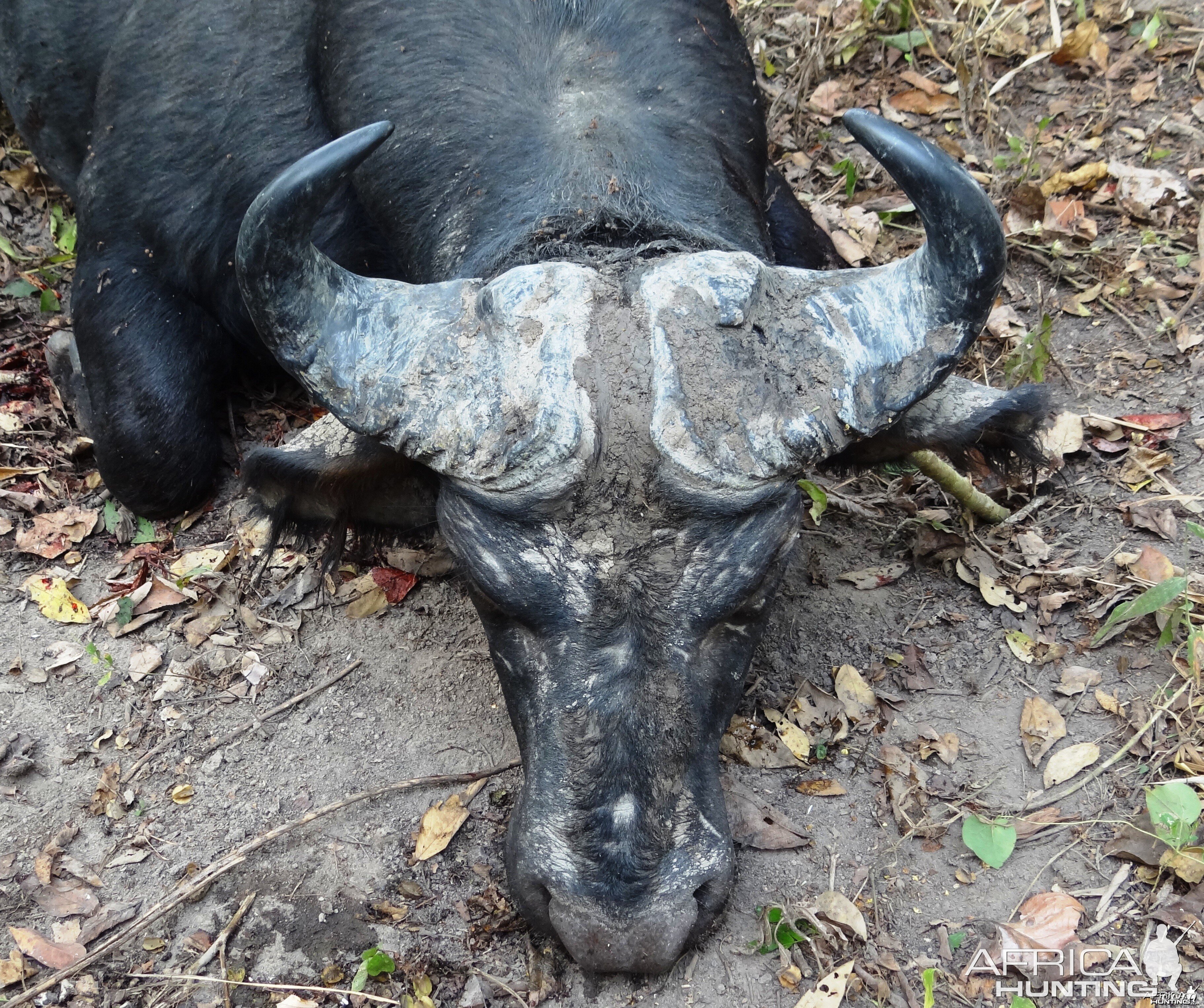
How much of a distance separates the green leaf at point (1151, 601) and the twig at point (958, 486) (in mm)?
620

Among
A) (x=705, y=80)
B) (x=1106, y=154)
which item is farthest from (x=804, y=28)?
(x=705, y=80)

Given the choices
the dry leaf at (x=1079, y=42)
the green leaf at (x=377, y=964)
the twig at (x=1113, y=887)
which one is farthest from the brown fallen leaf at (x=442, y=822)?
the dry leaf at (x=1079, y=42)

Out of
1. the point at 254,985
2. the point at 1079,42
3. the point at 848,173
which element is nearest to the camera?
the point at 254,985

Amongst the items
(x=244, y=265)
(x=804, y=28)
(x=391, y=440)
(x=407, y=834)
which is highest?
(x=244, y=265)

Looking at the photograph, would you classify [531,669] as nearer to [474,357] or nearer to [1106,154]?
[474,357]

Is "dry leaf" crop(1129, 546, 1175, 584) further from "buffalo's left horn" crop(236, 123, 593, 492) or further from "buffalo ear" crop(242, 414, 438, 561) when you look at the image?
"buffalo ear" crop(242, 414, 438, 561)

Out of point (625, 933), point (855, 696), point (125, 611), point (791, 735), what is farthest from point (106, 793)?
point (855, 696)

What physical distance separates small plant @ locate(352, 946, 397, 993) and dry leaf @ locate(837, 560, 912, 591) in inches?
85.4

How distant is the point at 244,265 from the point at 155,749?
6.60ft

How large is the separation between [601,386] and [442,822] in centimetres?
163

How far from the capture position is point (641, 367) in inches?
108

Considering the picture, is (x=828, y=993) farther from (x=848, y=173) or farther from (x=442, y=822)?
(x=848, y=173)

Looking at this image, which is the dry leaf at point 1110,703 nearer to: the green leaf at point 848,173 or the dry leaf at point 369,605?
the dry leaf at point 369,605

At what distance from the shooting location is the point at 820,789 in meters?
3.59
